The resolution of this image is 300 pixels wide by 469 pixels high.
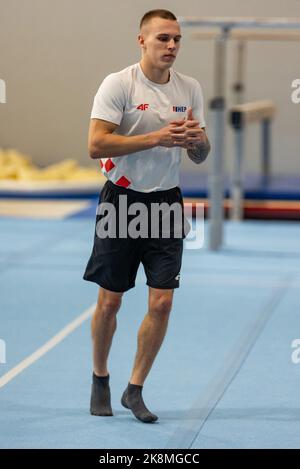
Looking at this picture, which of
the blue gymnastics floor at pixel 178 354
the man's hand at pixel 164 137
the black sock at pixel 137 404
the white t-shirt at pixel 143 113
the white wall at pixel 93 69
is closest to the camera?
the man's hand at pixel 164 137

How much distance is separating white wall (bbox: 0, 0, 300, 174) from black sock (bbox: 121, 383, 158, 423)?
748cm

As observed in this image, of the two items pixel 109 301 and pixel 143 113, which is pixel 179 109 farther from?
pixel 109 301

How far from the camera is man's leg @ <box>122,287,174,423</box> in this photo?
3948mm

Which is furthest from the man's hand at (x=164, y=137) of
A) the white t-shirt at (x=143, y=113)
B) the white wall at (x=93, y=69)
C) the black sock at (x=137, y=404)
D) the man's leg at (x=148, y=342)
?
the white wall at (x=93, y=69)

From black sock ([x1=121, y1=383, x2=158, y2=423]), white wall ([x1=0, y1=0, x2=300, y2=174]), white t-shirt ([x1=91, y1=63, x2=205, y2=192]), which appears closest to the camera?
white t-shirt ([x1=91, y1=63, x2=205, y2=192])

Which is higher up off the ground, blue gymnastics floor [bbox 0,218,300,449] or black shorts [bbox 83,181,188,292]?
black shorts [bbox 83,181,188,292]

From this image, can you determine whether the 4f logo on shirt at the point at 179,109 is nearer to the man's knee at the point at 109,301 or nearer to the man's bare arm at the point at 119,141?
the man's bare arm at the point at 119,141

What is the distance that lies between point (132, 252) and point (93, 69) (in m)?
7.96

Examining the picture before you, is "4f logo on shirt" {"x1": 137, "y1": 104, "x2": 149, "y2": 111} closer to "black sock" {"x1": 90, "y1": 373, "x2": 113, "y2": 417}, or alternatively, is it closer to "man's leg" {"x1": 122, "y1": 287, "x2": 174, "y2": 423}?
"man's leg" {"x1": 122, "y1": 287, "x2": 174, "y2": 423}

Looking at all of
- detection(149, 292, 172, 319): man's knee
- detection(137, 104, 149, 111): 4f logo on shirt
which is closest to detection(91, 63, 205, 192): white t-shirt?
detection(137, 104, 149, 111): 4f logo on shirt

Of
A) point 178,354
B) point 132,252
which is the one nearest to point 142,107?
point 132,252

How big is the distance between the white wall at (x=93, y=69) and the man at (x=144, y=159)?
7.37m

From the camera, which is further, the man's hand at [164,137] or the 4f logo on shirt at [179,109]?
the 4f logo on shirt at [179,109]

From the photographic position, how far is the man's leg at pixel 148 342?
395 centimetres
